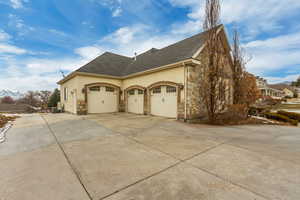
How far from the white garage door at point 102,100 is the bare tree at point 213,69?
27.0 feet

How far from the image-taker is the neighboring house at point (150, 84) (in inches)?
307

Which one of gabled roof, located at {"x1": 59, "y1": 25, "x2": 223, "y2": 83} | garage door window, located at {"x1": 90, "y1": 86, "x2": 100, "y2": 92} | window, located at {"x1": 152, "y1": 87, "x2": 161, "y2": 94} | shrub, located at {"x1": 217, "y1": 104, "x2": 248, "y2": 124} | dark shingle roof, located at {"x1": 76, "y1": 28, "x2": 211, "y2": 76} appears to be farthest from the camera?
garage door window, located at {"x1": 90, "y1": 86, "x2": 100, "y2": 92}

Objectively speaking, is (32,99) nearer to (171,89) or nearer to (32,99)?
(32,99)

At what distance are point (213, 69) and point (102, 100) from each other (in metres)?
9.43

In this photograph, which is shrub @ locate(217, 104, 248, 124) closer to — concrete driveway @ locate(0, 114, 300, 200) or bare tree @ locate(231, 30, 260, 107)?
bare tree @ locate(231, 30, 260, 107)

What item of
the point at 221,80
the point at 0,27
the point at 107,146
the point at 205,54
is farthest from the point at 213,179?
the point at 0,27

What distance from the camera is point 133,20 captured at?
1082 centimetres

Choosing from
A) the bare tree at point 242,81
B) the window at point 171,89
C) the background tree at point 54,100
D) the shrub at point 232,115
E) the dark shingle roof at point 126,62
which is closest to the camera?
the shrub at point 232,115

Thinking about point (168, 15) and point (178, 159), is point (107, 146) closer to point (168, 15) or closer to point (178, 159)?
point (178, 159)

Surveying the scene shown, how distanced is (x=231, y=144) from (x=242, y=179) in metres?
2.07

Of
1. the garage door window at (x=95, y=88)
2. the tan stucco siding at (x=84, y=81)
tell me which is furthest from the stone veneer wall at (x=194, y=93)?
the garage door window at (x=95, y=88)

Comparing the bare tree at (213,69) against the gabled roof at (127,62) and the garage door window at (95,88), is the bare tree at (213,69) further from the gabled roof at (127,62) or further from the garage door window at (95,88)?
the garage door window at (95,88)

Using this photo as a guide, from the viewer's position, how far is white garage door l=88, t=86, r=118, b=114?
10.8m

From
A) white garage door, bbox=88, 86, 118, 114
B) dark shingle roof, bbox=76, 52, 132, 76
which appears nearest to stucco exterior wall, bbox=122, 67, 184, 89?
white garage door, bbox=88, 86, 118, 114
